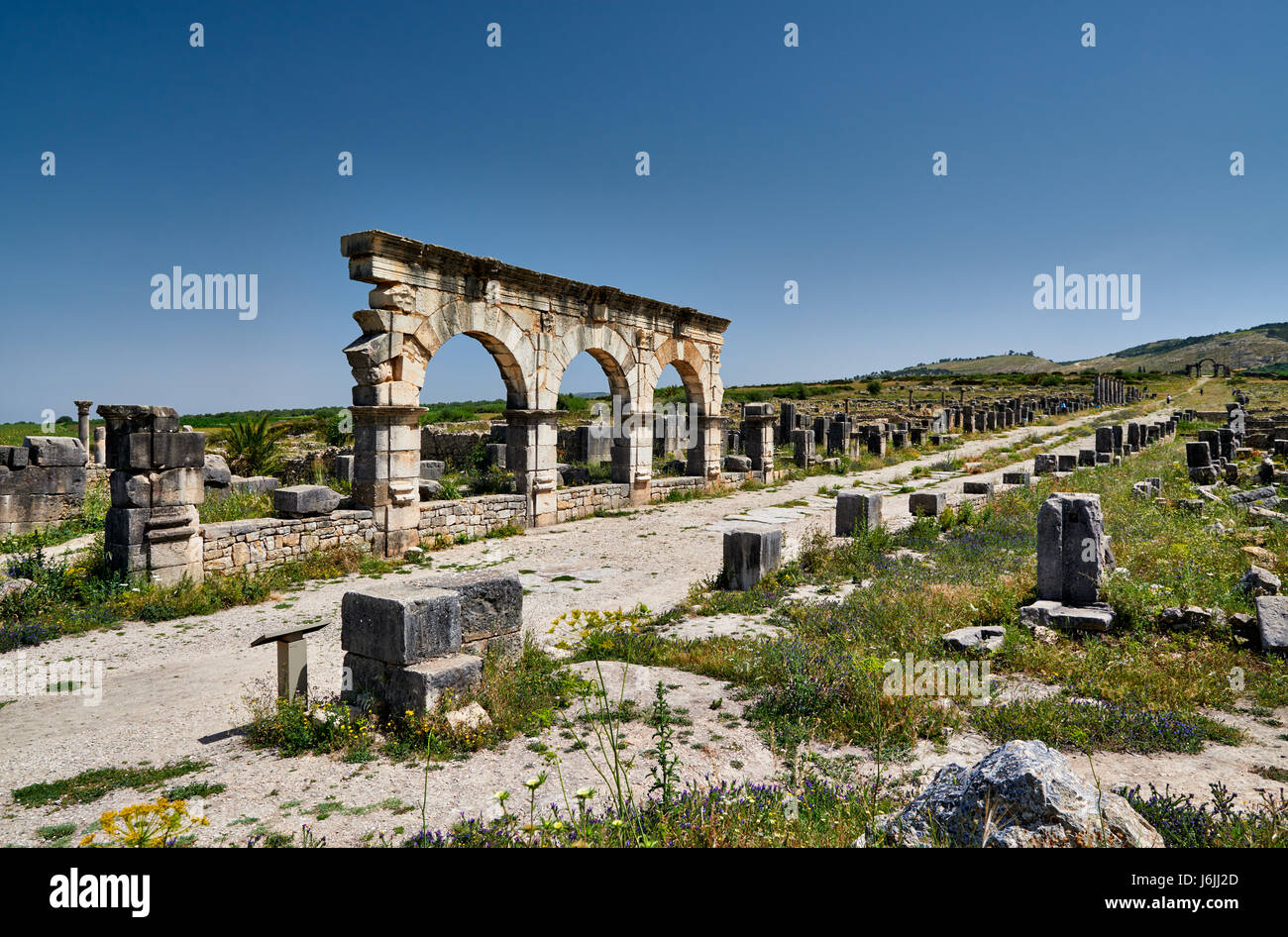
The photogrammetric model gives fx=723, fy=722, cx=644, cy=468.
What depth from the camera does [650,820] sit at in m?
3.58

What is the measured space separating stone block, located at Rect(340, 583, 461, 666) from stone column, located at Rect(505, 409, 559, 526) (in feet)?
29.3

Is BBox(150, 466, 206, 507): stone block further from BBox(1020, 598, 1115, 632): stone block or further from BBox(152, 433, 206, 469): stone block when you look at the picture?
BBox(1020, 598, 1115, 632): stone block

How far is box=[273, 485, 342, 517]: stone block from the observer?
35.4ft

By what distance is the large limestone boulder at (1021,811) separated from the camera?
2.93m

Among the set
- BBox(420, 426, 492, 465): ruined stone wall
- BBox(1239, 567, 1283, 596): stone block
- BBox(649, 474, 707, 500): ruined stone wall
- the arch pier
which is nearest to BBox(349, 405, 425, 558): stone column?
the arch pier

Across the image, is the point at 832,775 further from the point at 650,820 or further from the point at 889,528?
the point at 889,528

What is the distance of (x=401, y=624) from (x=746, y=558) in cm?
508

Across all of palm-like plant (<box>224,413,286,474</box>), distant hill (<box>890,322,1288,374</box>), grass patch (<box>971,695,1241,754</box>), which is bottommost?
grass patch (<box>971,695,1241,754</box>)

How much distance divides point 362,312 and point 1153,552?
1214cm

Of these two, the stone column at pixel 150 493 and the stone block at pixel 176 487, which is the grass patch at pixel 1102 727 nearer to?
the stone column at pixel 150 493

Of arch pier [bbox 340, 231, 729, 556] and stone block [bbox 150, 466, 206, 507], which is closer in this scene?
stone block [bbox 150, 466, 206, 507]

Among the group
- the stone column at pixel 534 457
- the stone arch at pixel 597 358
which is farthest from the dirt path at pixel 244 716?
the stone arch at pixel 597 358
